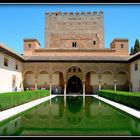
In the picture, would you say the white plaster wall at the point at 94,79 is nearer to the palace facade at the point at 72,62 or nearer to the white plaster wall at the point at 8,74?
the palace facade at the point at 72,62

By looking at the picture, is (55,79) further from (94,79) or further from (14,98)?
(14,98)

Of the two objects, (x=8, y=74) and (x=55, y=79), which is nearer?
(x=8, y=74)

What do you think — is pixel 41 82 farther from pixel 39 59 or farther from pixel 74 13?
pixel 74 13

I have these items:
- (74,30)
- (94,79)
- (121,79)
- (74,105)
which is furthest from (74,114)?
(74,30)

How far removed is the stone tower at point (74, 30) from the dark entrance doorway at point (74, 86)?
23.5 ft

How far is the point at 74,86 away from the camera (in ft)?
103

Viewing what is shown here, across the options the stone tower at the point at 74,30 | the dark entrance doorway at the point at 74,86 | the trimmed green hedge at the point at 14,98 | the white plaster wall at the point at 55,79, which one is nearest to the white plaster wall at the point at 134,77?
the dark entrance doorway at the point at 74,86

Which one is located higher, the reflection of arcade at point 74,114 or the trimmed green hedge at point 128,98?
the trimmed green hedge at point 128,98

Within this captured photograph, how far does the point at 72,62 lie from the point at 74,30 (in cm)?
1063

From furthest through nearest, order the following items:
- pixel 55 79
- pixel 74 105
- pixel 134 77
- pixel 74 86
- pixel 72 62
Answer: pixel 74 86
pixel 55 79
pixel 72 62
pixel 134 77
pixel 74 105

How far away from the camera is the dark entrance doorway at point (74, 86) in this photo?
31.2 metres

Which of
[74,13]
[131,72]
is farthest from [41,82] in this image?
[74,13]

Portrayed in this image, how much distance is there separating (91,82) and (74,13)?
540 inches

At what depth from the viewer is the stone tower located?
36938 millimetres
